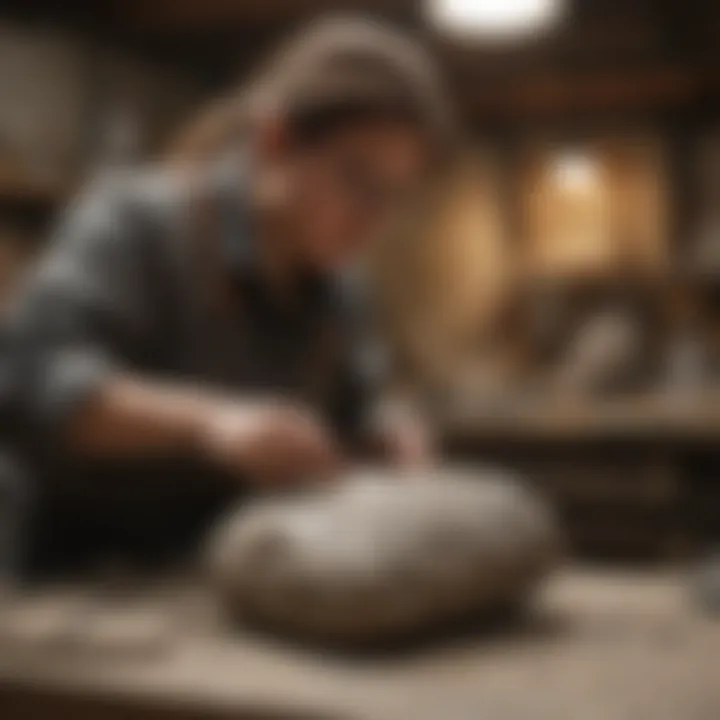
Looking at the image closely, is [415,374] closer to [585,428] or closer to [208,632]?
[208,632]

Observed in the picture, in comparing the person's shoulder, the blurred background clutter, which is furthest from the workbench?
the person's shoulder

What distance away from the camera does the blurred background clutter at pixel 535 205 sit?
63 centimetres

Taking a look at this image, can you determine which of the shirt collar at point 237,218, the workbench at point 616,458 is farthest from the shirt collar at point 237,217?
the workbench at point 616,458

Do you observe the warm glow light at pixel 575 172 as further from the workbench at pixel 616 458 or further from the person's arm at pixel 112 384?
the person's arm at pixel 112 384

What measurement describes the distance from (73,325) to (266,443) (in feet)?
0.32

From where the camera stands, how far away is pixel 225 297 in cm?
56

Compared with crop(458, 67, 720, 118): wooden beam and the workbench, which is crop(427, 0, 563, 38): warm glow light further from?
the workbench

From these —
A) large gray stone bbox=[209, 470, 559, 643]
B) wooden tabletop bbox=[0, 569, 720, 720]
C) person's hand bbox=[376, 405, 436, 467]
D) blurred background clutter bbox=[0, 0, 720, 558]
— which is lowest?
wooden tabletop bbox=[0, 569, 720, 720]

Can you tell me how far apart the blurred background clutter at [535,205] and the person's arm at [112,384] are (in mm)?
59

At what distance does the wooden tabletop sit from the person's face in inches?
6.6

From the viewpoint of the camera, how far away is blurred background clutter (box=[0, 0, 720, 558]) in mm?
630

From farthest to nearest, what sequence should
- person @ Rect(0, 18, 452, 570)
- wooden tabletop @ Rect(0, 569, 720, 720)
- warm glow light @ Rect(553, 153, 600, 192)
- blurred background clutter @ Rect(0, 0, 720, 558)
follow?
warm glow light @ Rect(553, 153, 600, 192) → blurred background clutter @ Rect(0, 0, 720, 558) → person @ Rect(0, 18, 452, 570) → wooden tabletop @ Rect(0, 569, 720, 720)

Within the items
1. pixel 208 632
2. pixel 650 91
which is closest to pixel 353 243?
pixel 208 632

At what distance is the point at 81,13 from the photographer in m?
0.63
